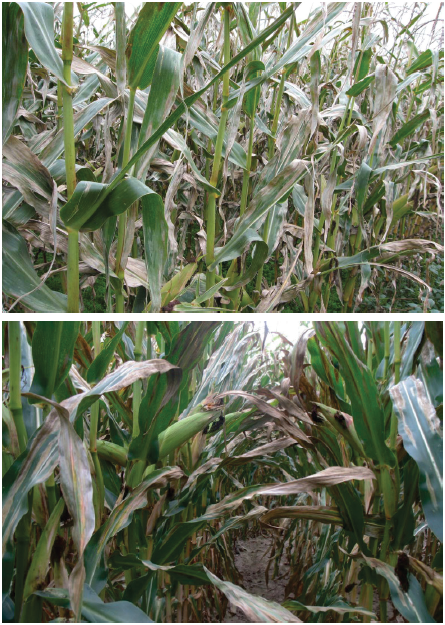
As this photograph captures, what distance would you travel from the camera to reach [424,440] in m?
0.45

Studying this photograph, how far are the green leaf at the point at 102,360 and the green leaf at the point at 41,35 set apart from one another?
0.26 m

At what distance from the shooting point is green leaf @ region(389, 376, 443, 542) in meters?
0.44

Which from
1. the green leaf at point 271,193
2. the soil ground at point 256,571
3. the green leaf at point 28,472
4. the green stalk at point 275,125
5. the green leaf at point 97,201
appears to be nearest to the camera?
the green leaf at point 28,472

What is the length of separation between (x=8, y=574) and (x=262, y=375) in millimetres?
688

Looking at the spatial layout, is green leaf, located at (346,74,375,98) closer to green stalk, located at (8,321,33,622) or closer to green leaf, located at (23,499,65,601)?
green stalk, located at (8,321,33,622)

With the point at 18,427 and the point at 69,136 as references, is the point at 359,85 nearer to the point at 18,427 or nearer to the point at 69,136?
the point at 69,136

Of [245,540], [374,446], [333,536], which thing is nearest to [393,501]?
[374,446]

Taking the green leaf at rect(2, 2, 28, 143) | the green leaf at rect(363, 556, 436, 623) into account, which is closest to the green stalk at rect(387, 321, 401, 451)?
the green leaf at rect(363, 556, 436, 623)

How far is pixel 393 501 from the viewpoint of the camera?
522mm

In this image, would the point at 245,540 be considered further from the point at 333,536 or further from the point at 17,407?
the point at 17,407

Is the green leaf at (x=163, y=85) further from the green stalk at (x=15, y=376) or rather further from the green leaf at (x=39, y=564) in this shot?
the green leaf at (x=39, y=564)

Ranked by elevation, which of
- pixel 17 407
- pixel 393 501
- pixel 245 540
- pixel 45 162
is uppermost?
pixel 45 162

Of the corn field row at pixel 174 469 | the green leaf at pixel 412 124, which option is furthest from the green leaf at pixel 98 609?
the green leaf at pixel 412 124

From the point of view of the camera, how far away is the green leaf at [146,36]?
0.51 metres
